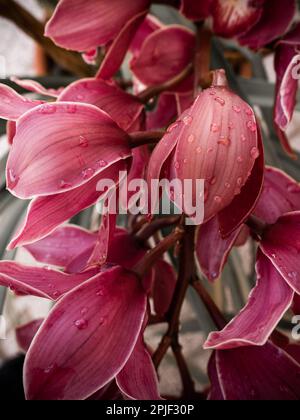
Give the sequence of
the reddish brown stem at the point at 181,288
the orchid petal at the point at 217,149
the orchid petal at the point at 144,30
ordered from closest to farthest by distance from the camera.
Answer: the orchid petal at the point at 217,149 → the reddish brown stem at the point at 181,288 → the orchid petal at the point at 144,30

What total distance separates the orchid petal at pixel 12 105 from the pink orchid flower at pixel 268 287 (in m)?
0.14

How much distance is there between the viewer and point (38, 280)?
0.30 m

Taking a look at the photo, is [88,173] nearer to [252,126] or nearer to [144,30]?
[252,126]

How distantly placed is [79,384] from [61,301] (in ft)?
0.14

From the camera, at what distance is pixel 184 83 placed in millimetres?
446

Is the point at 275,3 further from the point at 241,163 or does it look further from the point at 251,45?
the point at 241,163

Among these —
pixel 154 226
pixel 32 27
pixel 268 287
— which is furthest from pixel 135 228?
pixel 32 27

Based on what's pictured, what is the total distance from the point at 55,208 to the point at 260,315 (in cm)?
12

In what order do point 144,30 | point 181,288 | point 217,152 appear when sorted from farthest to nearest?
1. point 144,30
2. point 181,288
3. point 217,152

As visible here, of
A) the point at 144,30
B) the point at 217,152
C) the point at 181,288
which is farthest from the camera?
the point at 144,30

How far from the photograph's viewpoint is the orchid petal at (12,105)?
297 mm

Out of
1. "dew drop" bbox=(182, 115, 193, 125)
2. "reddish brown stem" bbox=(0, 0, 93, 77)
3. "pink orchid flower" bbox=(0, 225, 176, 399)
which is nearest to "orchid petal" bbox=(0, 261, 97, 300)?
"pink orchid flower" bbox=(0, 225, 176, 399)

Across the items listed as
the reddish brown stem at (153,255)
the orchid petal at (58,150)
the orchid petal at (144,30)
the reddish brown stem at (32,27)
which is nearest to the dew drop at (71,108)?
the orchid petal at (58,150)

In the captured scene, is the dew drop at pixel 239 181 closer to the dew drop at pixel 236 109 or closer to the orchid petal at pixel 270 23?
the dew drop at pixel 236 109
